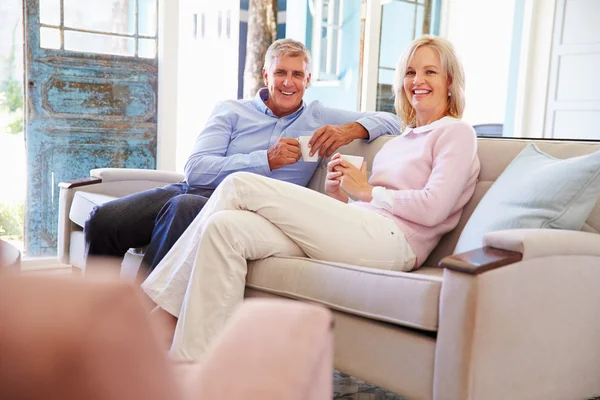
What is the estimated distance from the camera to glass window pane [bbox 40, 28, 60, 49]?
150 inches

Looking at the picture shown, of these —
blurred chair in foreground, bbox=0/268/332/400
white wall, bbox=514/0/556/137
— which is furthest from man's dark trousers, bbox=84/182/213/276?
white wall, bbox=514/0/556/137

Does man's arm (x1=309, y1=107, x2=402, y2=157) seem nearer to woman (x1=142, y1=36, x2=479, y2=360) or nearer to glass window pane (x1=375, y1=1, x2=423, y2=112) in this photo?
woman (x1=142, y1=36, x2=479, y2=360)

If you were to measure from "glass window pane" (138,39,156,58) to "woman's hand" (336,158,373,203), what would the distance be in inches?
95.9

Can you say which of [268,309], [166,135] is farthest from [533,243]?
[166,135]

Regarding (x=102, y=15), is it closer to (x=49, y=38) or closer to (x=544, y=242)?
(x=49, y=38)

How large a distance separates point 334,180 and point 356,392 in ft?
2.34

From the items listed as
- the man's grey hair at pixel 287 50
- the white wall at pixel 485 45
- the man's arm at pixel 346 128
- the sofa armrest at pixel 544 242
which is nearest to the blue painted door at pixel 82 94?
the man's grey hair at pixel 287 50

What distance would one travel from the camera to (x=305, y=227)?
1.93 meters

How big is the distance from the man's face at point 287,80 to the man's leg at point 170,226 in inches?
25.1

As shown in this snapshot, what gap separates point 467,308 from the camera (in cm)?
145

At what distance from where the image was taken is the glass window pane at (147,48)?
417 centimetres

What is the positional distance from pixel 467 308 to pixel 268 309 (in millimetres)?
1081

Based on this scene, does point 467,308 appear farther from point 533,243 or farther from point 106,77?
point 106,77

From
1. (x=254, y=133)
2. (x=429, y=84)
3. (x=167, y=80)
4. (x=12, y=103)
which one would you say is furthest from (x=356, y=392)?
(x=12, y=103)
